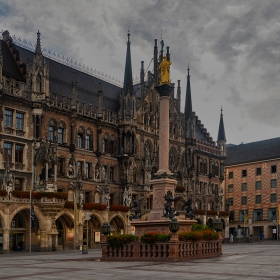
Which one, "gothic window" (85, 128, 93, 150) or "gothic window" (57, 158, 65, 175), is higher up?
"gothic window" (85, 128, 93, 150)

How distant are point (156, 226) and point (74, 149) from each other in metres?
29.4

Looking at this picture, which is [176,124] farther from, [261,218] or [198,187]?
[261,218]

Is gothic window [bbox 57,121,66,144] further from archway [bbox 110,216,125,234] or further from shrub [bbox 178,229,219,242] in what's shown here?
shrub [bbox 178,229,219,242]

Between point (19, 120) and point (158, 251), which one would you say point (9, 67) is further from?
point (158, 251)

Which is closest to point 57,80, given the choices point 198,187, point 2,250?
point 2,250

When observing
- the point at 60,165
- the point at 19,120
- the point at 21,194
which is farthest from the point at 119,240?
the point at 60,165

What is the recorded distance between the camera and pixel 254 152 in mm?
104500

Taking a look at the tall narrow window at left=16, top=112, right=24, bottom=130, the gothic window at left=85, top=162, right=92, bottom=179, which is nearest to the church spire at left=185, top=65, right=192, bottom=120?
the gothic window at left=85, top=162, right=92, bottom=179

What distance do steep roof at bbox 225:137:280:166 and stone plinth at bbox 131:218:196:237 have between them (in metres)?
64.1

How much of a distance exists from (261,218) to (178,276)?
264 ft

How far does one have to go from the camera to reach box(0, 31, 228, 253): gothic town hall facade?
54581mm

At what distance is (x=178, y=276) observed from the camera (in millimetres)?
20797

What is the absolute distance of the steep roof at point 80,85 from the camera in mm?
65500

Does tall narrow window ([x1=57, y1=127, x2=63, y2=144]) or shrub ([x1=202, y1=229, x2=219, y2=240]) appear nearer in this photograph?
shrub ([x1=202, y1=229, x2=219, y2=240])
